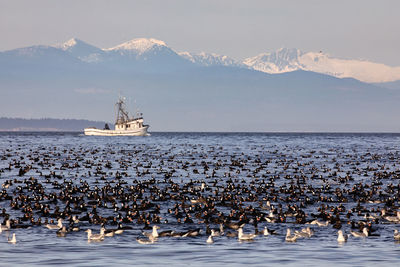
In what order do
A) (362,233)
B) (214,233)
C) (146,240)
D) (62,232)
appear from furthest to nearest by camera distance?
(362,233)
(214,233)
(62,232)
(146,240)

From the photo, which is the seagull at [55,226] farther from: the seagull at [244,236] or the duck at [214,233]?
the seagull at [244,236]

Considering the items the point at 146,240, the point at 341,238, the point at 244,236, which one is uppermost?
the point at 341,238

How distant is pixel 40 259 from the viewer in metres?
27.6

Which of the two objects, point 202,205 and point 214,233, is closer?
point 214,233

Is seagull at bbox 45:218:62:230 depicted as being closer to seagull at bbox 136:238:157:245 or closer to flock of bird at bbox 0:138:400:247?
flock of bird at bbox 0:138:400:247

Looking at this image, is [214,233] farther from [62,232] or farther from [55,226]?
[55,226]

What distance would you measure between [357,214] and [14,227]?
63.8 feet

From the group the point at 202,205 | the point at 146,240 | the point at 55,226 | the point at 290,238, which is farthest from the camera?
the point at 202,205

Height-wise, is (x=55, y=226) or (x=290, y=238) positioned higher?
(x=290, y=238)

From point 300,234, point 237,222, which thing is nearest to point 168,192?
point 237,222

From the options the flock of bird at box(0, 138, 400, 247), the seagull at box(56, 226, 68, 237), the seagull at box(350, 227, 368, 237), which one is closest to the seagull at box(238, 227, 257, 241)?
the flock of bird at box(0, 138, 400, 247)

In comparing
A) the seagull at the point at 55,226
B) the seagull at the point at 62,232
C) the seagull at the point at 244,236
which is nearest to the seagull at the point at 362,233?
the seagull at the point at 244,236

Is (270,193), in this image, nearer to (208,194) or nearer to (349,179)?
(208,194)

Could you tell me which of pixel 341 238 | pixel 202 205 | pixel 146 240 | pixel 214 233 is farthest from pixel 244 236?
pixel 202 205
